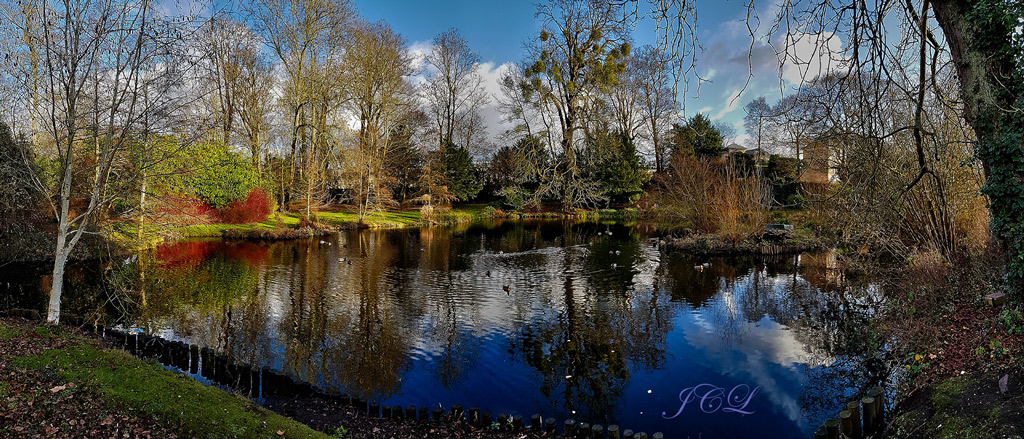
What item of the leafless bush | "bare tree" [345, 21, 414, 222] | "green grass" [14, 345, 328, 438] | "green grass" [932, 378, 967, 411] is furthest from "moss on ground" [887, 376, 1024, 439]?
"bare tree" [345, 21, 414, 222]

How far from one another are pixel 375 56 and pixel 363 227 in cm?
957

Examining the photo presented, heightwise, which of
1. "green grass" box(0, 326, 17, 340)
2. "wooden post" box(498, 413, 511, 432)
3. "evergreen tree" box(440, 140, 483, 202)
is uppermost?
"evergreen tree" box(440, 140, 483, 202)

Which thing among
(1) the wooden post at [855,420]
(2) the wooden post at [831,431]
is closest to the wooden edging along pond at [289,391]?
(2) the wooden post at [831,431]

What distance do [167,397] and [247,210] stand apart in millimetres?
23152

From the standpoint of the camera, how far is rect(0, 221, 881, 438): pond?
20.6ft

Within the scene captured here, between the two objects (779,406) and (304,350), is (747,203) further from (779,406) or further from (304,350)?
(304,350)

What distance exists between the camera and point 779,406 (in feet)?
19.9

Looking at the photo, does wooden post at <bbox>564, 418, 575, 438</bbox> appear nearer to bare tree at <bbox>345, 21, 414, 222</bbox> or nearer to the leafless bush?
the leafless bush

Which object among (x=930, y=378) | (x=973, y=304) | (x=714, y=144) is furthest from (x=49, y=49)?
(x=714, y=144)

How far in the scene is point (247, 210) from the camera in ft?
82.5

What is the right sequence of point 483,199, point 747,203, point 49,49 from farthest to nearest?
point 483,199, point 747,203, point 49,49

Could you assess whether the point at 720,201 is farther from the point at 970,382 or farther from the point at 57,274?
the point at 57,274

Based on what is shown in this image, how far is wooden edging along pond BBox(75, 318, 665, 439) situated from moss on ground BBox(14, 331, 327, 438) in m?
1.06

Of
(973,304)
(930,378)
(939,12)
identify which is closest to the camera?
(939,12)
